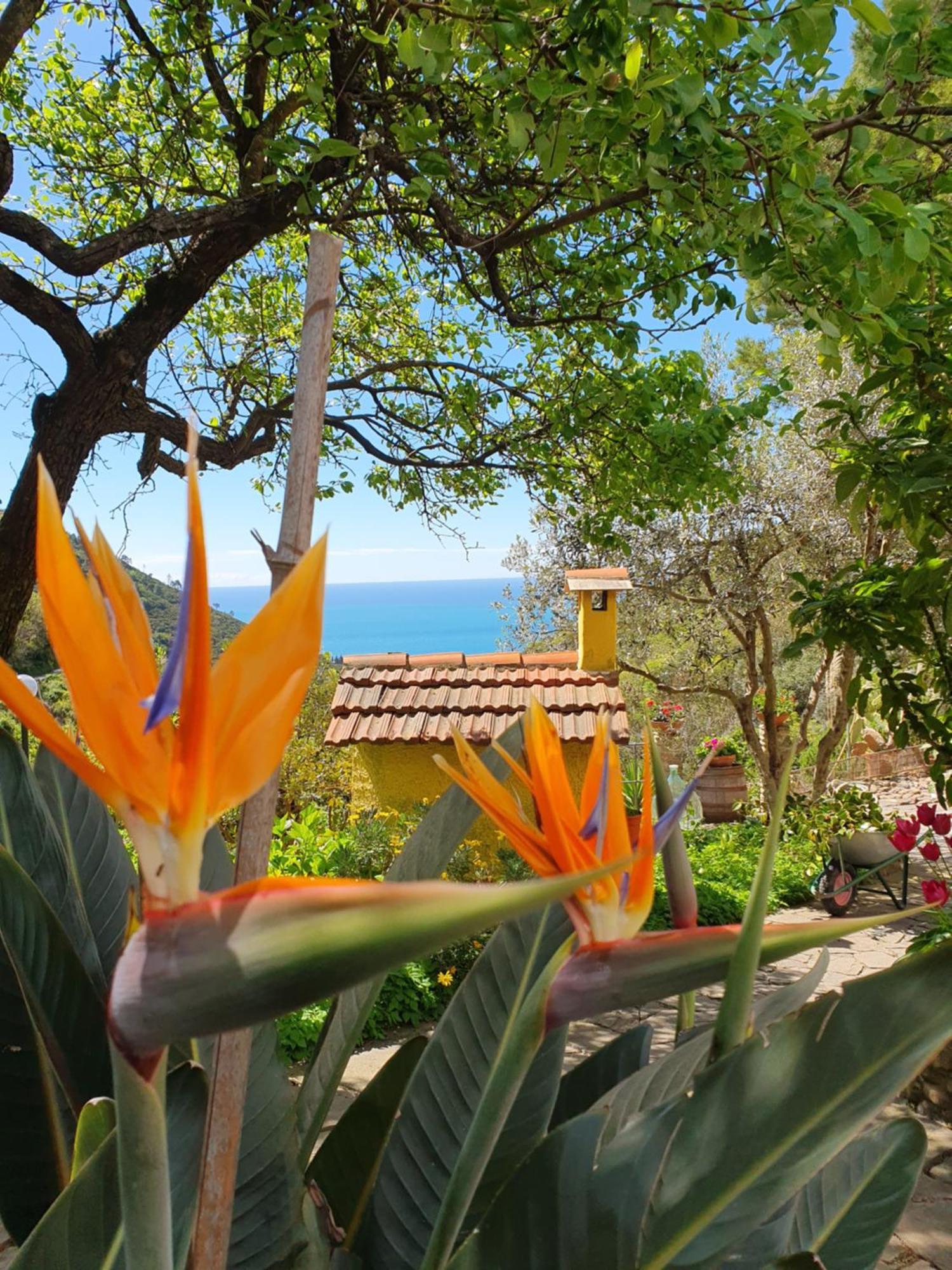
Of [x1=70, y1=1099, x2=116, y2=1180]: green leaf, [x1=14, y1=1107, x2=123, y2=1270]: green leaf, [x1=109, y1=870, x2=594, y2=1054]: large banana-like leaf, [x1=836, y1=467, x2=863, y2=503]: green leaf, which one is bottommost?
[x1=14, y1=1107, x2=123, y2=1270]: green leaf

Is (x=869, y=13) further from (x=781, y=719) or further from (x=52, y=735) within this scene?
(x=781, y=719)

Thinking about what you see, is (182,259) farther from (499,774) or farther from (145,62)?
(499,774)

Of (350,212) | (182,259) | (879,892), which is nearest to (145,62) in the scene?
(182,259)

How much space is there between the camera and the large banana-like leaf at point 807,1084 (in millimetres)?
477

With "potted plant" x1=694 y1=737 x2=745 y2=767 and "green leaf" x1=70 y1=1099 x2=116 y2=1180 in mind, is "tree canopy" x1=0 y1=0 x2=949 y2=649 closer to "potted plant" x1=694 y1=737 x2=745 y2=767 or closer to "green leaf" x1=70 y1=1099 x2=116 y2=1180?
"green leaf" x1=70 y1=1099 x2=116 y2=1180

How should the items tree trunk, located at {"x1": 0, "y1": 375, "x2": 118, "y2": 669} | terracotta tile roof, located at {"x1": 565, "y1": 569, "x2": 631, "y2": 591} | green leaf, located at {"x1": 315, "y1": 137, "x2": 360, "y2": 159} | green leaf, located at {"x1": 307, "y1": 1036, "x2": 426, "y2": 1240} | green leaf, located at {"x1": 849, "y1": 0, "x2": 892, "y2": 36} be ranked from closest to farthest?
green leaf, located at {"x1": 307, "y1": 1036, "x2": 426, "y2": 1240} → green leaf, located at {"x1": 849, "y1": 0, "x2": 892, "y2": 36} → green leaf, located at {"x1": 315, "y1": 137, "x2": 360, "y2": 159} → tree trunk, located at {"x1": 0, "y1": 375, "x2": 118, "y2": 669} → terracotta tile roof, located at {"x1": 565, "y1": 569, "x2": 631, "y2": 591}

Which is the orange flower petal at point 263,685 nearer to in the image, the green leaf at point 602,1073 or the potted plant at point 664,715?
the green leaf at point 602,1073

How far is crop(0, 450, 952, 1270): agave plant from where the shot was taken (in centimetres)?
32

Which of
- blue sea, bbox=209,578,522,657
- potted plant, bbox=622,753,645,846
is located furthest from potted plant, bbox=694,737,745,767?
blue sea, bbox=209,578,522,657

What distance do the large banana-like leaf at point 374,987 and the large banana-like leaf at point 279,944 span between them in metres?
0.53

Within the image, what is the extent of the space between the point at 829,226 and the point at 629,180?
105cm

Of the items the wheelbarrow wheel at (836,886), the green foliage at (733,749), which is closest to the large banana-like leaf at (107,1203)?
the wheelbarrow wheel at (836,886)

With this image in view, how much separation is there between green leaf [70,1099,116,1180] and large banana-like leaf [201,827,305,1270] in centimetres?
18

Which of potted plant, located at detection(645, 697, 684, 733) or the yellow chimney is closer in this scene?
the yellow chimney
